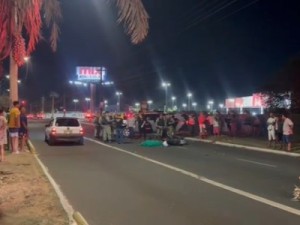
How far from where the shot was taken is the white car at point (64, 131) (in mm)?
28719

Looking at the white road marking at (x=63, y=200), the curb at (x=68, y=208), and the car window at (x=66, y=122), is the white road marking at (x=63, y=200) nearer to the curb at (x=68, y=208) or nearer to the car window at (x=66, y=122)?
the curb at (x=68, y=208)

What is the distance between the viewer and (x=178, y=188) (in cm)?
1314

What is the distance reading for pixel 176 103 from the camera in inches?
6378

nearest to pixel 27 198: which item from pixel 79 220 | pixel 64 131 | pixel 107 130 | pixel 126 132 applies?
pixel 79 220

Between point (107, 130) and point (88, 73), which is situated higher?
point (88, 73)

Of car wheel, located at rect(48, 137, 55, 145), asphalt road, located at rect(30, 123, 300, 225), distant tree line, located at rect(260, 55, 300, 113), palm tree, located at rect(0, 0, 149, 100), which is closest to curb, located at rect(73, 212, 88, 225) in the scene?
asphalt road, located at rect(30, 123, 300, 225)

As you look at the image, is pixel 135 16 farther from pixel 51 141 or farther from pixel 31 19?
pixel 51 141

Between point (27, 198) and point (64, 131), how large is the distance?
17599mm

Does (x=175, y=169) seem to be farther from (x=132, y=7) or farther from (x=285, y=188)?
(x=132, y=7)

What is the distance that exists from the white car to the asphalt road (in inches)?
258

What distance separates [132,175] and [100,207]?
5.14 m

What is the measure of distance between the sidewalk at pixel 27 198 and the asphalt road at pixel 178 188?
505mm

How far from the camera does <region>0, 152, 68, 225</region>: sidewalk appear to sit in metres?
9.15

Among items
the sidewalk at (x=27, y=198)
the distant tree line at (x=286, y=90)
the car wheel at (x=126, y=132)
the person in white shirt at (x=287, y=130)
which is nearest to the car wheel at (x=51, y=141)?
the car wheel at (x=126, y=132)
